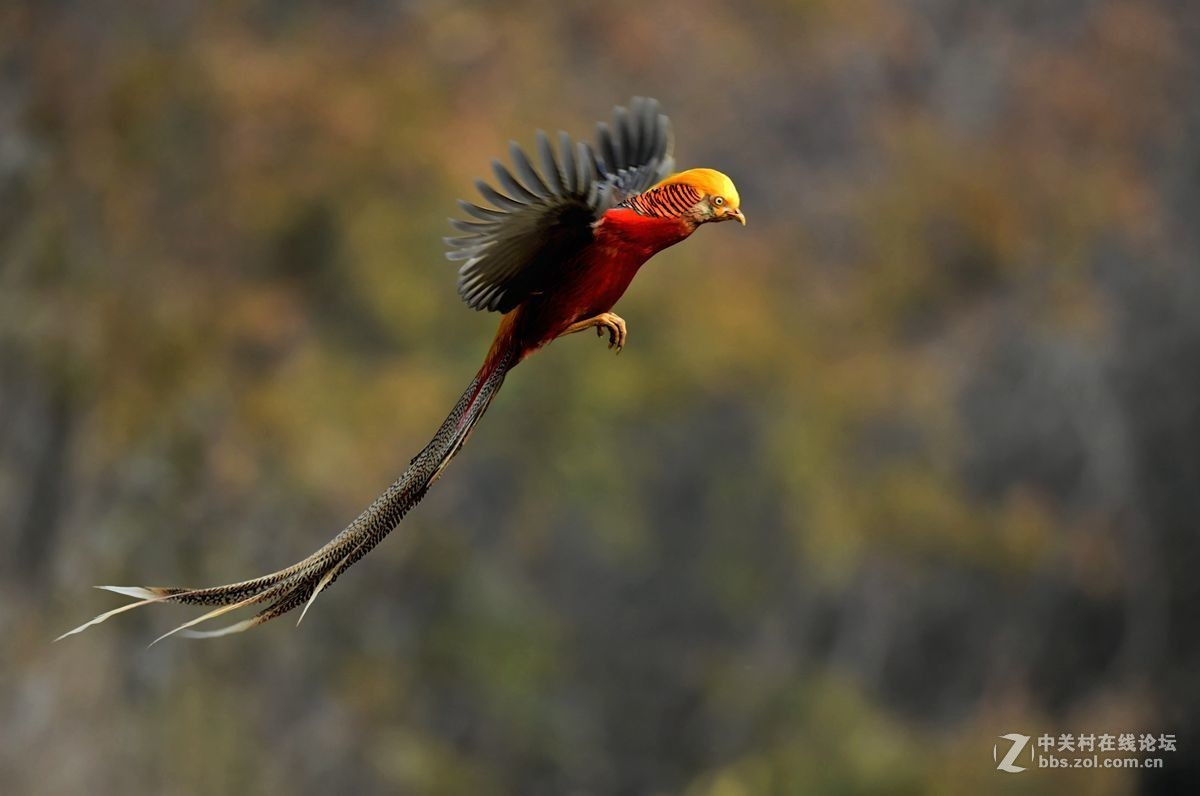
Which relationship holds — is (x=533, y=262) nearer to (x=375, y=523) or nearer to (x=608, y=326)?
(x=608, y=326)

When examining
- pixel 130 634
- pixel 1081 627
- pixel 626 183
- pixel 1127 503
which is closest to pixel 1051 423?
pixel 1127 503

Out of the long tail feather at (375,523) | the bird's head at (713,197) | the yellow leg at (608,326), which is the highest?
the bird's head at (713,197)

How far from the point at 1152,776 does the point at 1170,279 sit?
133 inches

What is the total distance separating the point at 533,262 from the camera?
192 centimetres

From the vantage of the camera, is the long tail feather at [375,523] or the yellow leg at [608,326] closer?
the long tail feather at [375,523]

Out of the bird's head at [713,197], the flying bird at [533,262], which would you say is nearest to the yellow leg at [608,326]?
the flying bird at [533,262]

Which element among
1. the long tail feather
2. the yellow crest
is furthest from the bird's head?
the long tail feather

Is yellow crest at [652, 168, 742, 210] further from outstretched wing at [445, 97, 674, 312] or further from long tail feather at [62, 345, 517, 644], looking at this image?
long tail feather at [62, 345, 517, 644]

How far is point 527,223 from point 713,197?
229 mm

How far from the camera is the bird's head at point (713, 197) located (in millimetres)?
1937

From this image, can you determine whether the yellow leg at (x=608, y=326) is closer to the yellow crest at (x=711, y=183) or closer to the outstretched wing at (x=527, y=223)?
the outstretched wing at (x=527, y=223)

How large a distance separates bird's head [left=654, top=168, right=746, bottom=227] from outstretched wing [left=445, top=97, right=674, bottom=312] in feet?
0.36

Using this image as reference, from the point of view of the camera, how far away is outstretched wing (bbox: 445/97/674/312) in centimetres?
187

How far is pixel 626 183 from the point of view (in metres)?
2.35
